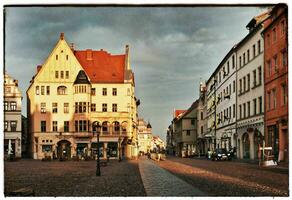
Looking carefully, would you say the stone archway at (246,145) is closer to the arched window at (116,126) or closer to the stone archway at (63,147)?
the arched window at (116,126)

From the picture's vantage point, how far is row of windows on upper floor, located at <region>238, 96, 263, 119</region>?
41.7 meters

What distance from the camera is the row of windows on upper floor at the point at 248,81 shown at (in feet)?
133

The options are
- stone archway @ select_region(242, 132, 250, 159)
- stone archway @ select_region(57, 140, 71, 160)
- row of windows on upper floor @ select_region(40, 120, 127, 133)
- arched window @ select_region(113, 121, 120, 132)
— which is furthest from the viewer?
arched window @ select_region(113, 121, 120, 132)

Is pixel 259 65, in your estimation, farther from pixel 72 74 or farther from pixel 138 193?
pixel 138 193

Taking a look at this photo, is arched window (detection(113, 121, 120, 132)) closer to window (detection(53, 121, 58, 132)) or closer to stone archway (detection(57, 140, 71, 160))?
stone archway (detection(57, 140, 71, 160))

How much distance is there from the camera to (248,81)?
45.3 meters

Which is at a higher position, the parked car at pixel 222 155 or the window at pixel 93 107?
the window at pixel 93 107

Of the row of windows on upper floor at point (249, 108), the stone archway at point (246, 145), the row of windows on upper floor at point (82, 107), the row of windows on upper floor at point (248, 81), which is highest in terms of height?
the row of windows on upper floor at point (248, 81)

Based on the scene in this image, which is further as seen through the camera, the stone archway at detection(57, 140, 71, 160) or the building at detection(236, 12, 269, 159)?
the stone archway at detection(57, 140, 71, 160)

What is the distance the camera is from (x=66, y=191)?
15.6m

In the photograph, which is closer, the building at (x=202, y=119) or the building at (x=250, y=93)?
the building at (x=250, y=93)

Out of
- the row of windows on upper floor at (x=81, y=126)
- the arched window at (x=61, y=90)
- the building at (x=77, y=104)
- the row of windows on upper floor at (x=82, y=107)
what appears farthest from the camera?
the row of windows on upper floor at (x=81, y=126)

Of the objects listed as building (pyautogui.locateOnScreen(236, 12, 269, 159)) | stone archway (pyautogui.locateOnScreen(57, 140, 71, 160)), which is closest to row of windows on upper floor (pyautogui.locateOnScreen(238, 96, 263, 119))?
building (pyautogui.locateOnScreen(236, 12, 269, 159))

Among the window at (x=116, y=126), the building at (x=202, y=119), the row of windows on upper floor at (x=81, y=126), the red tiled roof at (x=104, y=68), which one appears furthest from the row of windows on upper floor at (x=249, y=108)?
the building at (x=202, y=119)
